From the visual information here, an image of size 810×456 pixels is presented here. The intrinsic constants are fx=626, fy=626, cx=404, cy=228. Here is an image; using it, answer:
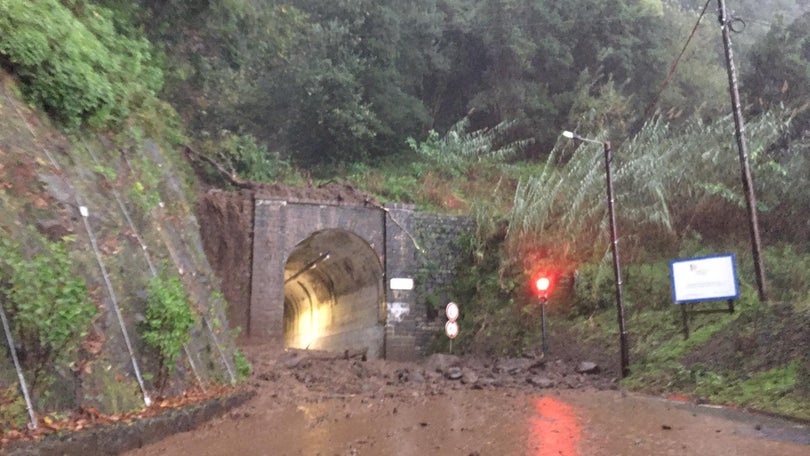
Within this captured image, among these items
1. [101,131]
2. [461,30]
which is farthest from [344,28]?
[101,131]

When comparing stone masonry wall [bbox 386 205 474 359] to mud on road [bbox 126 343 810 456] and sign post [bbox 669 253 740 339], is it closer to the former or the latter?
mud on road [bbox 126 343 810 456]

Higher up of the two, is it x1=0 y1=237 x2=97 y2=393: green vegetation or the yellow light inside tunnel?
x1=0 y1=237 x2=97 y2=393: green vegetation

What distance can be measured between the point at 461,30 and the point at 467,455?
25854 millimetres

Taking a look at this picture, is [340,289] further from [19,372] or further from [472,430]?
[19,372]

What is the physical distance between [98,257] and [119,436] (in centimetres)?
239

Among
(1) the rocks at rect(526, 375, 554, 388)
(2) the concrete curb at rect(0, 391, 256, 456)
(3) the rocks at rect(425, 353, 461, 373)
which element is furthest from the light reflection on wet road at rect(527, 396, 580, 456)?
(3) the rocks at rect(425, 353, 461, 373)

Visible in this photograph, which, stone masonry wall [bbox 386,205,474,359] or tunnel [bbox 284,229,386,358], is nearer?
stone masonry wall [bbox 386,205,474,359]

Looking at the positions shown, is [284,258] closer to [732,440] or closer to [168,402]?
[168,402]

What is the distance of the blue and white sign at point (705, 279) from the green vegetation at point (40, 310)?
997 centimetres

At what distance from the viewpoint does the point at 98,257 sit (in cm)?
709

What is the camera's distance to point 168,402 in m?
6.78

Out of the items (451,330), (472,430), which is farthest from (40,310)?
(451,330)

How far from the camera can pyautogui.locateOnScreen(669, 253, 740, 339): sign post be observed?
11078mm

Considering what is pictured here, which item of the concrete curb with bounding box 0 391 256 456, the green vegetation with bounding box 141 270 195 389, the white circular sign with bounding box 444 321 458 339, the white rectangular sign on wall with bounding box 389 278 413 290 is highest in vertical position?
the white rectangular sign on wall with bounding box 389 278 413 290
